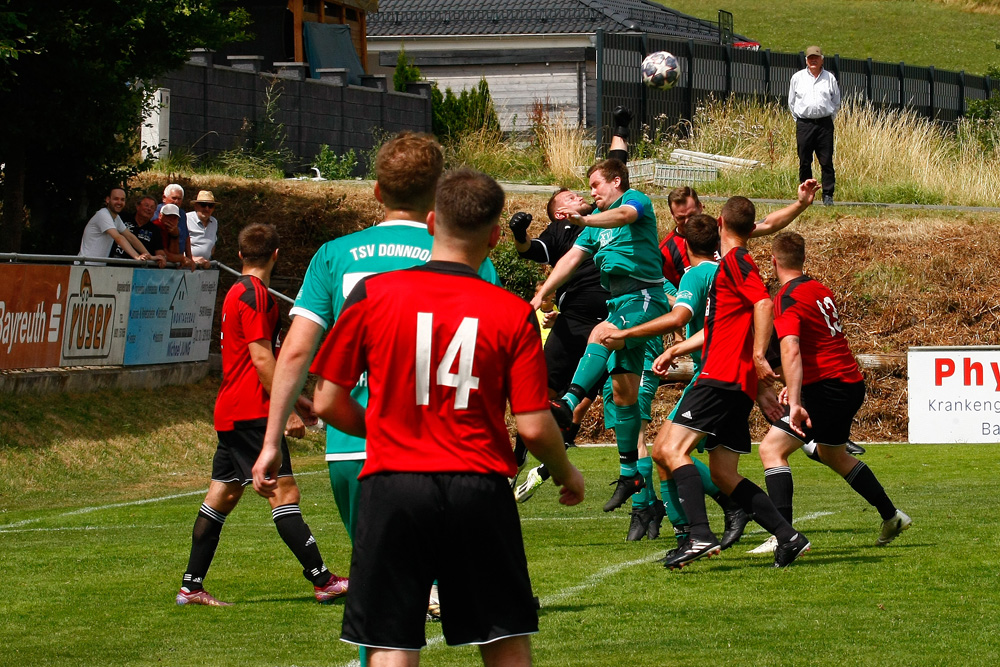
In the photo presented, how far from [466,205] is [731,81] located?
32.9 m

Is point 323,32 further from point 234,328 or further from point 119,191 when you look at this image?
point 234,328

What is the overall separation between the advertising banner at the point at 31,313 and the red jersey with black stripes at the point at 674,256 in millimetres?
Answer: 7237

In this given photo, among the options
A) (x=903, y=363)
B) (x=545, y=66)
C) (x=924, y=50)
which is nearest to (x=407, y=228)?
(x=903, y=363)

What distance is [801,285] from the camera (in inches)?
348

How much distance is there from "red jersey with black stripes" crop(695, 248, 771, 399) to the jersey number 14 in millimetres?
4210

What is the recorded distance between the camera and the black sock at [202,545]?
7.87 metres

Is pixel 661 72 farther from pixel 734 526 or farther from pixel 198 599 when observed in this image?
pixel 198 599

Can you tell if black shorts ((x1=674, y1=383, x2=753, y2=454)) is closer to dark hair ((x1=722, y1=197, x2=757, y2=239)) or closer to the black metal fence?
dark hair ((x1=722, y1=197, x2=757, y2=239))

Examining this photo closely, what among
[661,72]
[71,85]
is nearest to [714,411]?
[71,85]

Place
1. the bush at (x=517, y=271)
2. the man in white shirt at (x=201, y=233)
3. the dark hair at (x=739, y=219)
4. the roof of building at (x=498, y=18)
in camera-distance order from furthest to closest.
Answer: the roof of building at (x=498, y=18) → the bush at (x=517, y=271) → the man in white shirt at (x=201, y=233) → the dark hair at (x=739, y=219)

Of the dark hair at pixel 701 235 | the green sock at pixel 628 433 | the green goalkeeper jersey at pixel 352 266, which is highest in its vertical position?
the dark hair at pixel 701 235

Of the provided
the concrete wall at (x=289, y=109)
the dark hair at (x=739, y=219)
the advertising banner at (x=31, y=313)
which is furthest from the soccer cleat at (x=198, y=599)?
the concrete wall at (x=289, y=109)

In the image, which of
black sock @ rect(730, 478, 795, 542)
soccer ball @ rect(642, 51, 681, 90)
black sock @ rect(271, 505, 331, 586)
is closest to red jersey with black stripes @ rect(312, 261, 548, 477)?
black sock @ rect(271, 505, 331, 586)

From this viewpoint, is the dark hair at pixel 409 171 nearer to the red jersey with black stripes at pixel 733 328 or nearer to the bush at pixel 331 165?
the red jersey with black stripes at pixel 733 328
